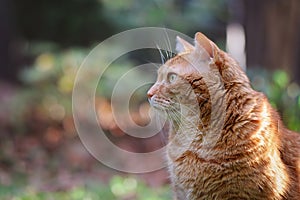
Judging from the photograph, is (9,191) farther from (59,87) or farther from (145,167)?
(59,87)

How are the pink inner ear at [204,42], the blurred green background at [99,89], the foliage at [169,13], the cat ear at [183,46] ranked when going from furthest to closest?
the foliage at [169,13] → the blurred green background at [99,89] → the cat ear at [183,46] → the pink inner ear at [204,42]

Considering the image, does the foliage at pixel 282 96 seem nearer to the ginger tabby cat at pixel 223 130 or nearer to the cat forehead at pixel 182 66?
the ginger tabby cat at pixel 223 130

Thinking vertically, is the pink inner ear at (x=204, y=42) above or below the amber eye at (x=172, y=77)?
above

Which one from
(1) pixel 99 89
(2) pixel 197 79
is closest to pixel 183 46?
(2) pixel 197 79

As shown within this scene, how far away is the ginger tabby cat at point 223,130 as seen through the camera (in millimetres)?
3250

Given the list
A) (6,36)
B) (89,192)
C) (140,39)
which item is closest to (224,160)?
(89,192)

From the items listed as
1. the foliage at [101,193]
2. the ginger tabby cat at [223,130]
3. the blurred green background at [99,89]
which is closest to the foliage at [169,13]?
the blurred green background at [99,89]

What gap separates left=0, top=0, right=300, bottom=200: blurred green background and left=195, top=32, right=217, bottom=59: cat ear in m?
1.78

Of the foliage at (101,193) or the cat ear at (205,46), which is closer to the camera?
the cat ear at (205,46)

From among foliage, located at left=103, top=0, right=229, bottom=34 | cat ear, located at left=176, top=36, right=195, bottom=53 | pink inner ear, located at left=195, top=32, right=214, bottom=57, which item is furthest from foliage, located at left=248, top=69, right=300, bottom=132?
foliage, located at left=103, top=0, right=229, bottom=34

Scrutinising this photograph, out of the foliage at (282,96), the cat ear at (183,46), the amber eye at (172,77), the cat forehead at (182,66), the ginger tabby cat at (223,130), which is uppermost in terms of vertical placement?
the foliage at (282,96)

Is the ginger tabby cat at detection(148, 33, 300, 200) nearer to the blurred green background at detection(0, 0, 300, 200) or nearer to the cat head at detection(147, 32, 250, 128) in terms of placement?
the cat head at detection(147, 32, 250, 128)

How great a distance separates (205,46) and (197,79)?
7.3 inches

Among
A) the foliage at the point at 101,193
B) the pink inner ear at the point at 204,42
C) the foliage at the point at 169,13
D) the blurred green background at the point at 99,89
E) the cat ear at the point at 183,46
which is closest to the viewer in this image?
the pink inner ear at the point at 204,42
